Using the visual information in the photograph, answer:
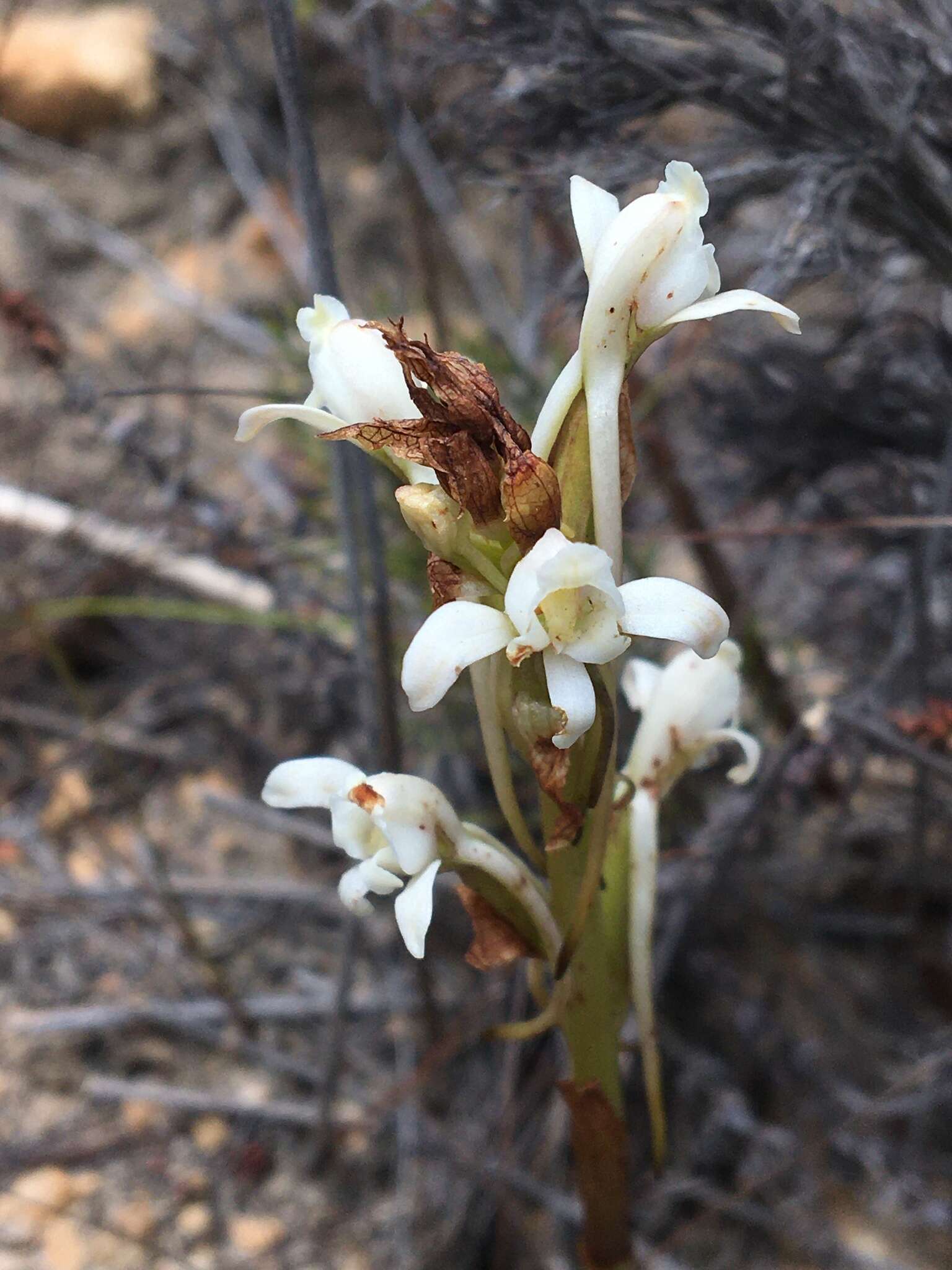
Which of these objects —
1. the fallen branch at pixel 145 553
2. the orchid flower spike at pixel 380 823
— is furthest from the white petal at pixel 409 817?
the fallen branch at pixel 145 553

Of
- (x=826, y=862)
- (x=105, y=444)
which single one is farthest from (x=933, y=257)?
(x=105, y=444)

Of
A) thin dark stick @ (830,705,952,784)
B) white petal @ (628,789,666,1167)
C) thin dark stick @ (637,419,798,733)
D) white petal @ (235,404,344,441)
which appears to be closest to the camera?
white petal @ (235,404,344,441)

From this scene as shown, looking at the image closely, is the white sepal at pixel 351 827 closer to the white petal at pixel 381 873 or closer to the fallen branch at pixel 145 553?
the white petal at pixel 381 873

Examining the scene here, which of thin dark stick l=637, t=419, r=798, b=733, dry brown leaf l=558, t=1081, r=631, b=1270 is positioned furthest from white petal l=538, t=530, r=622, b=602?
thin dark stick l=637, t=419, r=798, b=733

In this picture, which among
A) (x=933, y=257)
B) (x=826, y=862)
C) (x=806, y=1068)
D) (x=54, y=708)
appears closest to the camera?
(x=933, y=257)

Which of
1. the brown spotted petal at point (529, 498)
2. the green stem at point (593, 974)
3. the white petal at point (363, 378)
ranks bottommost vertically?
the green stem at point (593, 974)

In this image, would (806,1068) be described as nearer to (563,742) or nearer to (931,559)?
(931,559)

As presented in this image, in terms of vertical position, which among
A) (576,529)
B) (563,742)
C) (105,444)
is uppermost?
(105,444)

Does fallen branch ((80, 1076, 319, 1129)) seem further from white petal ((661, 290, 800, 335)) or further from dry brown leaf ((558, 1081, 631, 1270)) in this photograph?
white petal ((661, 290, 800, 335))
